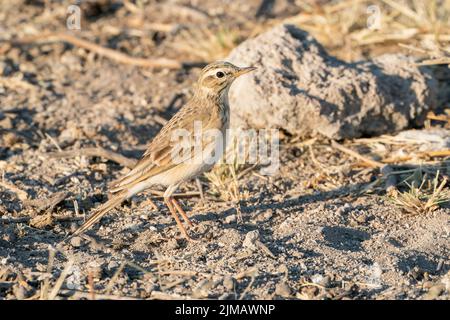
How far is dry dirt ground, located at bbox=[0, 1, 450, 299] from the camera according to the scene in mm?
5730

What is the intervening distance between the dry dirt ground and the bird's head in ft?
3.58

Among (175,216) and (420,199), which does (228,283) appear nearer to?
(175,216)

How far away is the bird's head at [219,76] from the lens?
7.10 m

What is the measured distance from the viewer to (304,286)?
5.73 meters

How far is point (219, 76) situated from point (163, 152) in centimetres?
93

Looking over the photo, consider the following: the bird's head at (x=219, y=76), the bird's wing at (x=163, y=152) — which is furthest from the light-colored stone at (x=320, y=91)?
the bird's wing at (x=163, y=152)

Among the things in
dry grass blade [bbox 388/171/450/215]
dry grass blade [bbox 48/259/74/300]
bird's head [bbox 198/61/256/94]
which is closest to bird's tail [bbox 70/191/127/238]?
dry grass blade [bbox 48/259/74/300]

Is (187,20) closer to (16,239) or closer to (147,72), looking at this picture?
(147,72)

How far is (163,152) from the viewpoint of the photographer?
268 inches

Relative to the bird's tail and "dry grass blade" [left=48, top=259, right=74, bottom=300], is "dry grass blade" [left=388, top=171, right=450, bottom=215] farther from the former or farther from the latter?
"dry grass blade" [left=48, top=259, right=74, bottom=300]

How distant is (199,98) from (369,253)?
A: 222cm

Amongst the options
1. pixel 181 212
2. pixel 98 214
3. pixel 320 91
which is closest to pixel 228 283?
pixel 181 212

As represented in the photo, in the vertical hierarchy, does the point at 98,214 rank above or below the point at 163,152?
below
